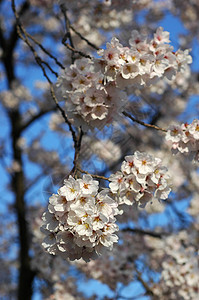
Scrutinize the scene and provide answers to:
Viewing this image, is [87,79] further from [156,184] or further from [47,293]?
[47,293]

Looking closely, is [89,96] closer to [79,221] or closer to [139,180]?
[139,180]

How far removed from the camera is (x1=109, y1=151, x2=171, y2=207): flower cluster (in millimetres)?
1624

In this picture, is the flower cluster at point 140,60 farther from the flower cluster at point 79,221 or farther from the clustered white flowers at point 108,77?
the flower cluster at point 79,221

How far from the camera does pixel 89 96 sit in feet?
5.86

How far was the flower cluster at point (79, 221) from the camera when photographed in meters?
1.42

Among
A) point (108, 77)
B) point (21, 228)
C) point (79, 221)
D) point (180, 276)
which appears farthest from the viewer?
point (21, 228)

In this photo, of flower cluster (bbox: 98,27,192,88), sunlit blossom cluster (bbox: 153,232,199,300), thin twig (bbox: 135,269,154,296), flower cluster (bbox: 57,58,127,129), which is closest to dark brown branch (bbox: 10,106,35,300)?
thin twig (bbox: 135,269,154,296)

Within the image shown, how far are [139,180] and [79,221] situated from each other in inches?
13.8

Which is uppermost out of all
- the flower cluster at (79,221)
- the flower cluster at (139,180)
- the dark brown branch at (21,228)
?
the dark brown branch at (21,228)

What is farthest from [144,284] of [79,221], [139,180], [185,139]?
[79,221]

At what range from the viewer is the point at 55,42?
721cm

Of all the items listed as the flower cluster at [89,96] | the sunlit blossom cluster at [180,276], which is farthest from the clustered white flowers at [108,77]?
the sunlit blossom cluster at [180,276]

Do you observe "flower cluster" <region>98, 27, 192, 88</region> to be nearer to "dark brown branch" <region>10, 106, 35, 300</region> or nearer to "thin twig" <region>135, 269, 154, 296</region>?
"thin twig" <region>135, 269, 154, 296</region>

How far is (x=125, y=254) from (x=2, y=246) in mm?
3797
